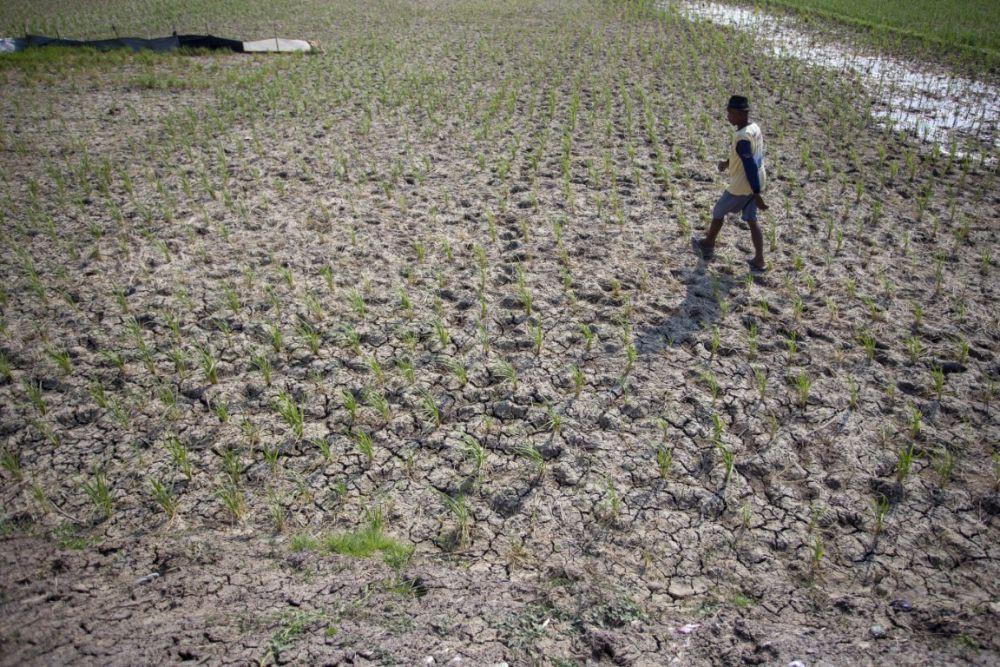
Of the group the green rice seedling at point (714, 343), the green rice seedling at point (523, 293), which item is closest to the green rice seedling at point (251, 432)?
the green rice seedling at point (523, 293)

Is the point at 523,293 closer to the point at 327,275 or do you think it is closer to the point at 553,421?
the point at 553,421

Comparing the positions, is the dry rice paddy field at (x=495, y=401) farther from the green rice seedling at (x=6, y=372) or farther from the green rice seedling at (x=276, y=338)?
the green rice seedling at (x=6, y=372)

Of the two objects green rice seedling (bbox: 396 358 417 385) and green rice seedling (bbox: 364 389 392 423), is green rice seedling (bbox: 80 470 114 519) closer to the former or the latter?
green rice seedling (bbox: 364 389 392 423)

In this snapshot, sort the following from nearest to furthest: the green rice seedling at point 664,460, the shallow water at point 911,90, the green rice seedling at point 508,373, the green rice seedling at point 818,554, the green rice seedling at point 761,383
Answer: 1. the green rice seedling at point 818,554
2. the green rice seedling at point 664,460
3. the green rice seedling at point 761,383
4. the green rice seedling at point 508,373
5. the shallow water at point 911,90

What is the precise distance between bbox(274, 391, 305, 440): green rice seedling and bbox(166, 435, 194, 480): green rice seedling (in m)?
0.51

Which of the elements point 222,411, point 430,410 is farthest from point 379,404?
Result: point 222,411

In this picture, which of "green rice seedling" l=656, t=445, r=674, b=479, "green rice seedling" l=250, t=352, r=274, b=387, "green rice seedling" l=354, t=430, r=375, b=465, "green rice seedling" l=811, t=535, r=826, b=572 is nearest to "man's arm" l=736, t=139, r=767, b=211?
"green rice seedling" l=656, t=445, r=674, b=479

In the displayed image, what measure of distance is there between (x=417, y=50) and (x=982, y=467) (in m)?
10.9

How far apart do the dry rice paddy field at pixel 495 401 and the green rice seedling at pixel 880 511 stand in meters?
0.02

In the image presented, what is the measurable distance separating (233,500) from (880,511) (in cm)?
292

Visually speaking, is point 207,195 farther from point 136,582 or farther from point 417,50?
point 417,50

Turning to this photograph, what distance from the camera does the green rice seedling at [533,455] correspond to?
300cm

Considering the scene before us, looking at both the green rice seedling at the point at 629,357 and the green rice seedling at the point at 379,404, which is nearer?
the green rice seedling at the point at 379,404

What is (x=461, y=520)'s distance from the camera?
268 cm
